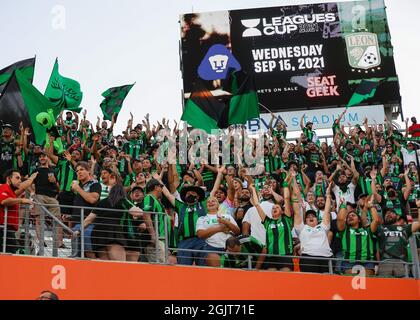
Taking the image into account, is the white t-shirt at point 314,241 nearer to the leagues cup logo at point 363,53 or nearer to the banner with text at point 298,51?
the banner with text at point 298,51

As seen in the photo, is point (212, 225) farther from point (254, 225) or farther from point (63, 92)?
point (63, 92)

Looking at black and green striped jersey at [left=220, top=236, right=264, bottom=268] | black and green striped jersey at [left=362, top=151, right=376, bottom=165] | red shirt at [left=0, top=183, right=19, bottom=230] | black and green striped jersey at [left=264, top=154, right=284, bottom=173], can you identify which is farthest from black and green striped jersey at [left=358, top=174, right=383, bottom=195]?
red shirt at [left=0, top=183, right=19, bottom=230]

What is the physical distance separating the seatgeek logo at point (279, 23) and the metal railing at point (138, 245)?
558 inches

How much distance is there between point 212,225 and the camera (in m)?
11.9

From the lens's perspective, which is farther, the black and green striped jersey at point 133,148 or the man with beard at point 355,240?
the black and green striped jersey at point 133,148

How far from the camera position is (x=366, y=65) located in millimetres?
25422

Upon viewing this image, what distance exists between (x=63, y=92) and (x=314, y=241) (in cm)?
760

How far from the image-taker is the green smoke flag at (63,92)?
58.0ft

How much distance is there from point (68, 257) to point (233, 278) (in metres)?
2.46

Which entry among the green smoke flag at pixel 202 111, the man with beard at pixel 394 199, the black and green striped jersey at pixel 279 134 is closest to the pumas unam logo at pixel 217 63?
the black and green striped jersey at pixel 279 134

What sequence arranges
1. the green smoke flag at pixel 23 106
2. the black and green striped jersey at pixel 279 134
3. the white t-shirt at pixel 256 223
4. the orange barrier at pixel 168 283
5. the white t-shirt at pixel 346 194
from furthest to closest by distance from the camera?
the black and green striped jersey at pixel 279 134 → the white t-shirt at pixel 346 194 → the green smoke flag at pixel 23 106 → the white t-shirt at pixel 256 223 → the orange barrier at pixel 168 283

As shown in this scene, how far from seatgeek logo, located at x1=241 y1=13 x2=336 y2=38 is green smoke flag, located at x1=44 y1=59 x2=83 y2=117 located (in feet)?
29.6

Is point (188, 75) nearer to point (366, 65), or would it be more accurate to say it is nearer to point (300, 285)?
point (366, 65)
